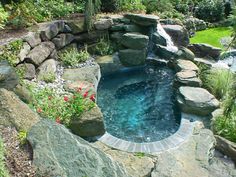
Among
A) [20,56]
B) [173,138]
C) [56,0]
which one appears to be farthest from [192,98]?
[56,0]

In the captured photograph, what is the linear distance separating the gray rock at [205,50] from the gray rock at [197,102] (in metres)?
3.10

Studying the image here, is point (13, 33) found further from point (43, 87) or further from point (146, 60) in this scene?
point (146, 60)

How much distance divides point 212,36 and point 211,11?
2.58m

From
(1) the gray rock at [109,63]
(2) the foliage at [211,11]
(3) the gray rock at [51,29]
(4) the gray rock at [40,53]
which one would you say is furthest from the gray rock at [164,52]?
(2) the foliage at [211,11]

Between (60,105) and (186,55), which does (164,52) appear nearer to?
(186,55)

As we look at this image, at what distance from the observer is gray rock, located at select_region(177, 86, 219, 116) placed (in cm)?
655

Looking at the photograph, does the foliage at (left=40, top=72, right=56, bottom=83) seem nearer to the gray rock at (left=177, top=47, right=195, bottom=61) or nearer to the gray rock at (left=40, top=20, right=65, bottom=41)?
the gray rock at (left=40, top=20, right=65, bottom=41)

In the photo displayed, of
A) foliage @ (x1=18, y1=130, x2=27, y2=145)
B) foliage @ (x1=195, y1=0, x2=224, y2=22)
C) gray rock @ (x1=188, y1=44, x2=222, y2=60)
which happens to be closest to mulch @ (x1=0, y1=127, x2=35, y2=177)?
foliage @ (x1=18, y1=130, x2=27, y2=145)

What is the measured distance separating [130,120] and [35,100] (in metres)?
2.11

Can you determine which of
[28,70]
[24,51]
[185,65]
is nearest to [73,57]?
[24,51]

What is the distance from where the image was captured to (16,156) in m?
3.45

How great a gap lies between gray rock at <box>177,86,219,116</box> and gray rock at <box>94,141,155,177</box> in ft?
6.47

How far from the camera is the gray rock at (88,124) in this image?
5504 mm

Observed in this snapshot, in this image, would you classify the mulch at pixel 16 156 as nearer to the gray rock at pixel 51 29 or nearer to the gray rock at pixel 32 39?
the gray rock at pixel 32 39
